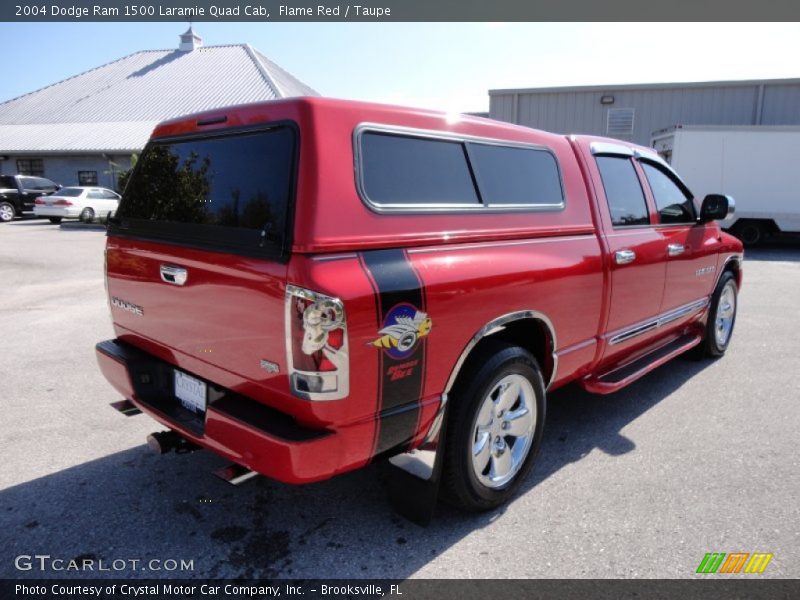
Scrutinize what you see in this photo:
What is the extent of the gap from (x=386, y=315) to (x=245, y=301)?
584 mm

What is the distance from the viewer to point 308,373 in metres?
2.12

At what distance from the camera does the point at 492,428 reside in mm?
2920

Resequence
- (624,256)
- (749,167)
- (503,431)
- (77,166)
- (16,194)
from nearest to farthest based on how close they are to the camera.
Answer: (503,431) → (624,256) → (749,167) → (16,194) → (77,166)

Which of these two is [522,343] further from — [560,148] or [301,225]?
[301,225]

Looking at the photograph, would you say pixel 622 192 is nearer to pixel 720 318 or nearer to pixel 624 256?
pixel 624 256

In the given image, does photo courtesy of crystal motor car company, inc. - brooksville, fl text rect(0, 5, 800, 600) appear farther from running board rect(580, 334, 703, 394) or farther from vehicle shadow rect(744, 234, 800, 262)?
vehicle shadow rect(744, 234, 800, 262)

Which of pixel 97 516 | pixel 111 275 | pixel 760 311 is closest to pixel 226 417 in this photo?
pixel 97 516

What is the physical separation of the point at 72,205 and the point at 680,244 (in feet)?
67.4

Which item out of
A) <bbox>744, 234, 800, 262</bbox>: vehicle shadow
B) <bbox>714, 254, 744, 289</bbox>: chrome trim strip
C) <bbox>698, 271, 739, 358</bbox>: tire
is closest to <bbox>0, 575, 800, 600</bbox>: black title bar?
<bbox>698, 271, 739, 358</bbox>: tire

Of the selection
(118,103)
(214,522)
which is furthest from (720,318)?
(118,103)

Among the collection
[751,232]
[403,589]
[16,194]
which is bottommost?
[403,589]

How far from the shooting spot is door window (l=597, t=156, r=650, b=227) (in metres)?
3.78

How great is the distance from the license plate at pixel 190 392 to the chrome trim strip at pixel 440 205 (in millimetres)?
1182

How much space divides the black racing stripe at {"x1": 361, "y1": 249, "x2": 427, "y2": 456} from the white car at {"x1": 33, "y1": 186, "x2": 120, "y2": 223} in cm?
2000
